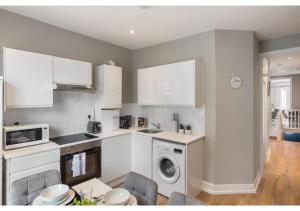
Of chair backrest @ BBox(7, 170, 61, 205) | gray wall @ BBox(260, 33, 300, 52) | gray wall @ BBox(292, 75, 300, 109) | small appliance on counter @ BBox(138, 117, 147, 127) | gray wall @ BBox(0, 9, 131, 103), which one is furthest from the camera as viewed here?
gray wall @ BBox(292, 75, 300, 109)

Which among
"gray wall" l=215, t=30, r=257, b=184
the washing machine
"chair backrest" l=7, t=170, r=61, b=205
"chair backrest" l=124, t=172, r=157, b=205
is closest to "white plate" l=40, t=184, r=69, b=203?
"chair backrest" l=7, t=170, r=61, b=205

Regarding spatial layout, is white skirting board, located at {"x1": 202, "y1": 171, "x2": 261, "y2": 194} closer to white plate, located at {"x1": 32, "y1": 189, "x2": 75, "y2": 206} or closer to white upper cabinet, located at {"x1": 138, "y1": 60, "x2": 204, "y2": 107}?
white upper cabinet, located at {"x1": 138, "y1": 60, "x2": 204, "y2": 107}

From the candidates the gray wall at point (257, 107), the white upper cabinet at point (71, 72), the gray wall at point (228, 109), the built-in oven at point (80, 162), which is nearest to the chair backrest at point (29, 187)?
the built-in oven at point (80, 162)

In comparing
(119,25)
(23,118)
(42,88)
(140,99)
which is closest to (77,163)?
(23,118)

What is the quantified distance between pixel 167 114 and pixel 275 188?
2.14 meters

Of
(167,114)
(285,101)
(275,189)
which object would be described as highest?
(285,101)

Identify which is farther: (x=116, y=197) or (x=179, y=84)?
(x=179, y=84)

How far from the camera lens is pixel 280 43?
10.4ft

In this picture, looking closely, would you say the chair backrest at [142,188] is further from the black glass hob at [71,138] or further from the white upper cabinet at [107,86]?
the white upper cabinet at [107,86]

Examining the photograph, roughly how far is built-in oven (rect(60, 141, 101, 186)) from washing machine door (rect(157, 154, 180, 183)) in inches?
37.1

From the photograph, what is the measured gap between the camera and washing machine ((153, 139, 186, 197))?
2588 mm

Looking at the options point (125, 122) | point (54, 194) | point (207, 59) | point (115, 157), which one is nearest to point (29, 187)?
point (54, 194)

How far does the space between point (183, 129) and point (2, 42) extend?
2.82 meters

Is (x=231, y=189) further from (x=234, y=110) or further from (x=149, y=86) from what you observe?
(x=149, y=86)
